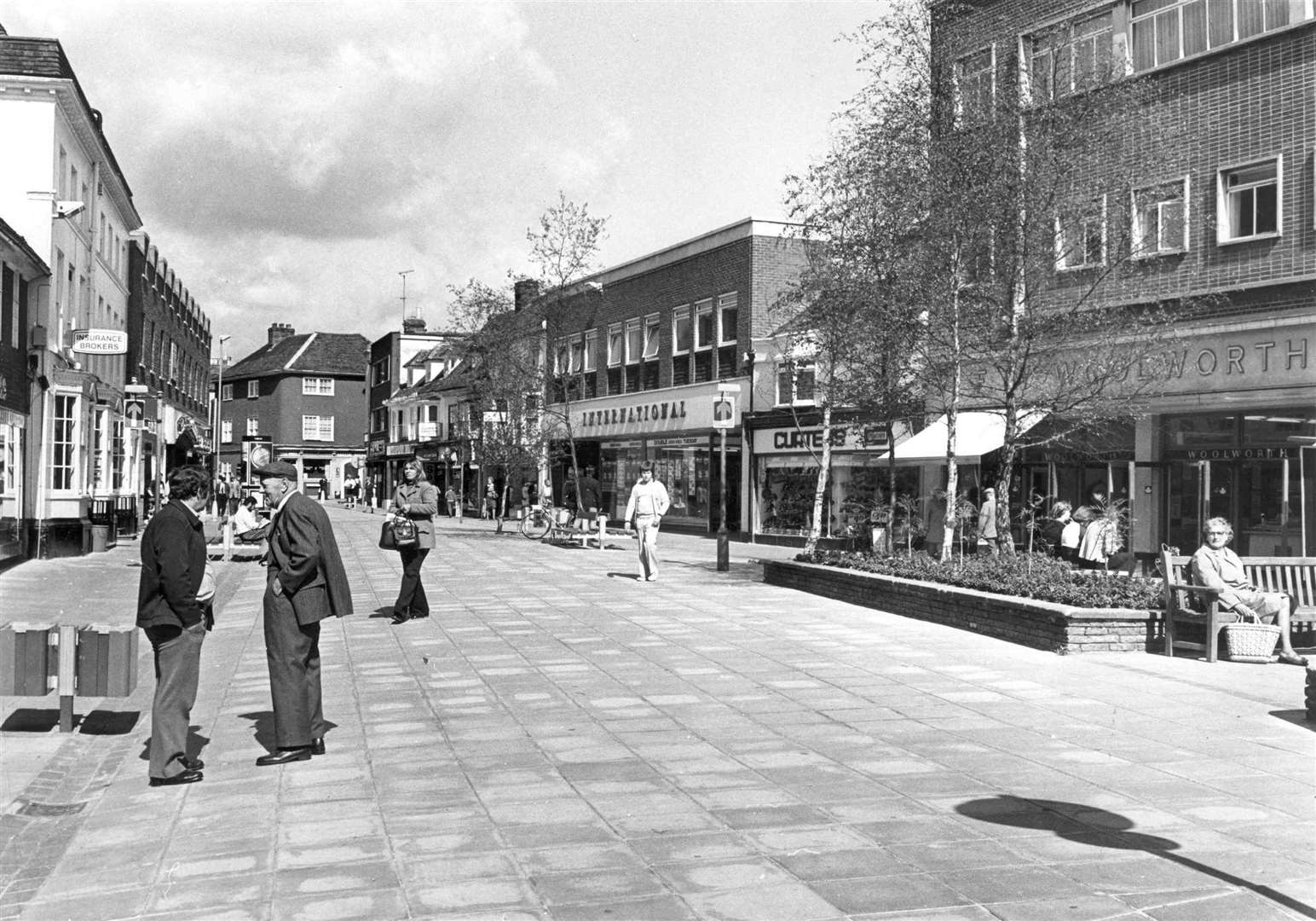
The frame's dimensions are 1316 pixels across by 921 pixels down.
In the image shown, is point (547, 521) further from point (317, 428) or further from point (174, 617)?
point (317, 428)

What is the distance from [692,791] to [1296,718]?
176 inches

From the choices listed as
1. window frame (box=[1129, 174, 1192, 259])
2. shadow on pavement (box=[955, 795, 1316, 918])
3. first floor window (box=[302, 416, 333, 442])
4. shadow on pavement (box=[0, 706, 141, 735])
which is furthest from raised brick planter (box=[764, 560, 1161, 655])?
first floor window (box=[302, 416, 333, 442])

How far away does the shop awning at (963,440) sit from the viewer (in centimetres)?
2282

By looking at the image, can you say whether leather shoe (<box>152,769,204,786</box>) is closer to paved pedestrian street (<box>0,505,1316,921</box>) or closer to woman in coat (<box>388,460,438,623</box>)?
paved pedestrian street (<box>0,505,1316,921</box>)

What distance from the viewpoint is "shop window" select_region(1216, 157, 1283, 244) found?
18.9 metres

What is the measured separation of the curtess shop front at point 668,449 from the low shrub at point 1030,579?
15018mm

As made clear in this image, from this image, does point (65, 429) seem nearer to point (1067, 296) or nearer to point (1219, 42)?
point (1067, 296)

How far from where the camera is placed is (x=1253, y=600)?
11.1 meters

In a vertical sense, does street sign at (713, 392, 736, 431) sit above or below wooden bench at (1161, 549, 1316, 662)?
above

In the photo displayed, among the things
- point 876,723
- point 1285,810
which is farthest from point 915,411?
point 1285,810

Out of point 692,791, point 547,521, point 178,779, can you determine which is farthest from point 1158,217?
point 547,521

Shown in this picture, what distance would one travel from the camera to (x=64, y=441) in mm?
24969

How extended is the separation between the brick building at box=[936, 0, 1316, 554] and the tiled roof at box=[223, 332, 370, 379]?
3075 inches

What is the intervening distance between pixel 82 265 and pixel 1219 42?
2328 centimetres
